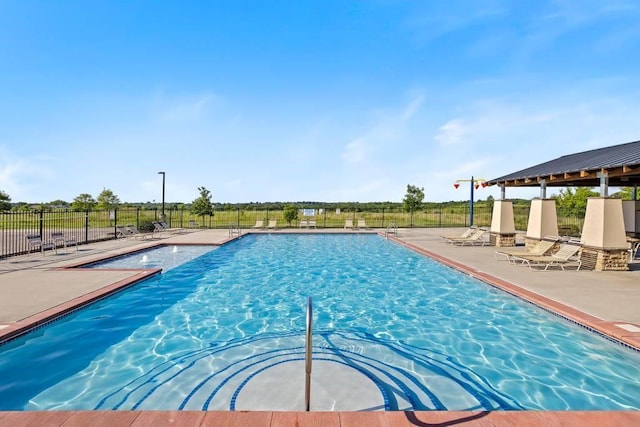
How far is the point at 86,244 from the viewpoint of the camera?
14.5 m

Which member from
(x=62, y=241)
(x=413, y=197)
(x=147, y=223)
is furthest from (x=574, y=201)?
(x=62, y=241)

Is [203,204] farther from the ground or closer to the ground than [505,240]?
farther from the ground

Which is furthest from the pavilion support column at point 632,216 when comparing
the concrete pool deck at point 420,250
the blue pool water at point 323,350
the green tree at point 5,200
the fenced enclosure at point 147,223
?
the green tree at point 5,200

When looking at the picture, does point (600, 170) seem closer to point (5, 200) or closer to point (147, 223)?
point (147, 223)

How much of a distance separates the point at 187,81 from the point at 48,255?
8.62 metres

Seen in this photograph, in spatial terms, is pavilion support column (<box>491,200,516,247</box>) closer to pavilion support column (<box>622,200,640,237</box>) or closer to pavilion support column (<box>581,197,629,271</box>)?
pavilion support column (<box>622,200,640,237</box>)

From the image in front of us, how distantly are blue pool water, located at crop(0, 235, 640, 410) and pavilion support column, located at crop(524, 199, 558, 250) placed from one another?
5.28m

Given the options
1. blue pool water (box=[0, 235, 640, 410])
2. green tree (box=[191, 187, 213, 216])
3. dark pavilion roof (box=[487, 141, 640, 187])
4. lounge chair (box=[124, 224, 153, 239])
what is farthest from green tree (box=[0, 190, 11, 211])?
dark pavilion roof (box=[487, 141, 640, 187])

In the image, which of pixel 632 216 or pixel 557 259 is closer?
pixel 557 259

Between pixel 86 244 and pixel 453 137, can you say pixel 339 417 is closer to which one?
pixel 86 244

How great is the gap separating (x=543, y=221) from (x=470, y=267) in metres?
4.46

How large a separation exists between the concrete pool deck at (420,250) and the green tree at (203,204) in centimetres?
1114

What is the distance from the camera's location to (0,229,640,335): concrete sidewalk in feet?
18.4

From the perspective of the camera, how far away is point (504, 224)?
47.1 feet
